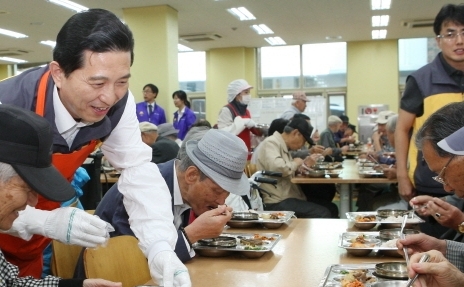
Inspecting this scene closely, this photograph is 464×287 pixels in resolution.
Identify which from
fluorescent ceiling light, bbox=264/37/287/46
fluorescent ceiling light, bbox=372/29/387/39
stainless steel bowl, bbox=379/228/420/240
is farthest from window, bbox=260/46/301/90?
stainless steel bowl, bbox=379/228/420/240

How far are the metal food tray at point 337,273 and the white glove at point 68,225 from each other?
0.67m

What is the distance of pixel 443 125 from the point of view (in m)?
1.61

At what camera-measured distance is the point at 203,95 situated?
13.9 m

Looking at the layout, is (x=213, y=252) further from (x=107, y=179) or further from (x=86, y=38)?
(x=107, y=179)

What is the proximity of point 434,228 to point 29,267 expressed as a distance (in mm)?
1801

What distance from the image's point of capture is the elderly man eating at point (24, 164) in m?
1.10

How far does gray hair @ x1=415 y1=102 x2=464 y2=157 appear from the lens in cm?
158

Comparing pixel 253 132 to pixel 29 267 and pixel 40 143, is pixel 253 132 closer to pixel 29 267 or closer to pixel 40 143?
pixel 29 267

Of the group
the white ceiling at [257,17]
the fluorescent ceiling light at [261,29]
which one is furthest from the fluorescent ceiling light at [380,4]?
the fluorescent ceiling light at [261,29]

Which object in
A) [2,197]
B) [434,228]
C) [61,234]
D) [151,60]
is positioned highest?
[151,60]

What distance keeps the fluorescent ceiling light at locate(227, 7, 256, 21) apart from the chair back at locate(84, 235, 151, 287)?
7.41m

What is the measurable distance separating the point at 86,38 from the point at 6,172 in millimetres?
485

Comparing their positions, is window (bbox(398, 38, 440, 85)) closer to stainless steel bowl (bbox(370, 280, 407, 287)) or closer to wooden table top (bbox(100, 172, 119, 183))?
wooden table top (bbox(100, 172, 119, 183))

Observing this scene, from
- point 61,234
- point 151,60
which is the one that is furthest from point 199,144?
point 151,60
